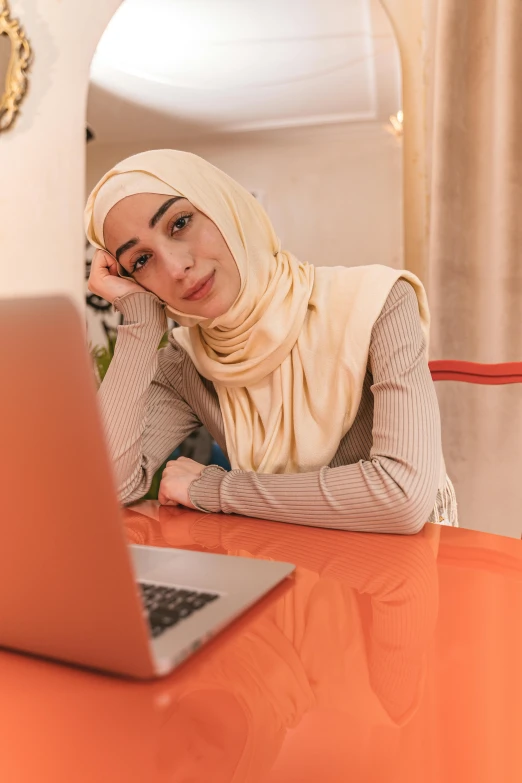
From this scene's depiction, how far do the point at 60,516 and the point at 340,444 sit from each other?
2.84 feet

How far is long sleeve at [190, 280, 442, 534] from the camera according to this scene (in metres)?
0.86

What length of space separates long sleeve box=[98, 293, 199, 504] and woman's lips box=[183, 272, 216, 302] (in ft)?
0.36

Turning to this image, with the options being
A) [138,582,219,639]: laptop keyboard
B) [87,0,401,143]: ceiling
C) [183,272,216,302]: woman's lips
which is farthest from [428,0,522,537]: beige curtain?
[138,582,219,639]: laptop keyboard

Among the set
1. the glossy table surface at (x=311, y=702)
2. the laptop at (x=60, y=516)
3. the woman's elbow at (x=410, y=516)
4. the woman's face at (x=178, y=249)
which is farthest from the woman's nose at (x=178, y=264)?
the laptop at (x=60, y=516)

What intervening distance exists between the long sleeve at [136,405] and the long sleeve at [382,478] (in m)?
0.19

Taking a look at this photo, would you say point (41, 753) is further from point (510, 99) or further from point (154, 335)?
point (510, 99)

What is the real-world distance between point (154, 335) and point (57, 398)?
91cm

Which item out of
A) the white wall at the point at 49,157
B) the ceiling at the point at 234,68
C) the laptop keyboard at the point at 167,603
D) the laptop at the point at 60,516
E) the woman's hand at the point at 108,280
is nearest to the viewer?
the laptop at the point at 60,516

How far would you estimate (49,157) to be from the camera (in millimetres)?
2410

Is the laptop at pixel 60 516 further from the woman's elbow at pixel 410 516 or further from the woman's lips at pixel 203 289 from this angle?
the woman's lips at pixel 203 289

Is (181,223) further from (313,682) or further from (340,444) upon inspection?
(313,682)

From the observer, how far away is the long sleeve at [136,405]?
1.13 metres

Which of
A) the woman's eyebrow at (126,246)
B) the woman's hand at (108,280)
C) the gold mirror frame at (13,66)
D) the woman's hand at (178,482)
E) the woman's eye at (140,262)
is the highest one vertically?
the gold mirror frame at (13,66)

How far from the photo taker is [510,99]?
181 cm
